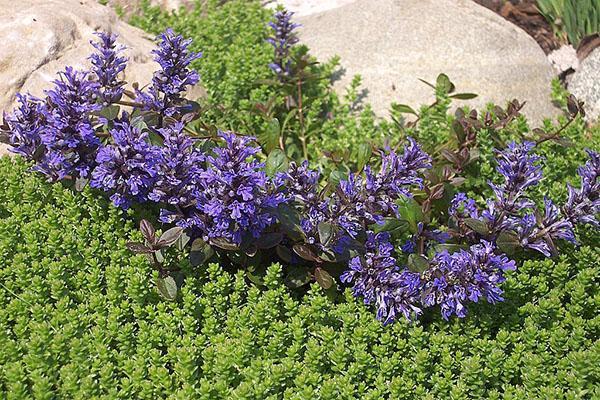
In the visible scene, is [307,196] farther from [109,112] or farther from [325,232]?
[109,112]

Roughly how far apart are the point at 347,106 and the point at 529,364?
104 inches

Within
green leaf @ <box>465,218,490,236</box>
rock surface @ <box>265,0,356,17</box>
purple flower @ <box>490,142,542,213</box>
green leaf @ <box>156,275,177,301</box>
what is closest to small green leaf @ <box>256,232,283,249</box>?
green leaf @ <box>156,275,177,301</box>

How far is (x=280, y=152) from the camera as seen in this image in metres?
3.60

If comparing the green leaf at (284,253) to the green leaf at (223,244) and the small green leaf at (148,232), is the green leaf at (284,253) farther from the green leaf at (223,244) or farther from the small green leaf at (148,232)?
the small green leaf at (148,232)

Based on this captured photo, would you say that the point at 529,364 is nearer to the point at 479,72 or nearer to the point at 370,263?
the point at 370,263

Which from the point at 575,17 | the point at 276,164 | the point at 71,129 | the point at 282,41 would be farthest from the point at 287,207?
the point at 575,17

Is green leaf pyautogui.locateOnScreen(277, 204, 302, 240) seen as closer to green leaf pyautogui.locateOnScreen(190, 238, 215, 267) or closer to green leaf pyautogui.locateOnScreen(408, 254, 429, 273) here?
green leaf pyautogui.locateOnScreen(190, 238, 215, 267)

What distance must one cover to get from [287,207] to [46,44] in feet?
7.55

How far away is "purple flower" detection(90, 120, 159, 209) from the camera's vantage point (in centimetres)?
317

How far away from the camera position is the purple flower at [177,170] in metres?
3.13

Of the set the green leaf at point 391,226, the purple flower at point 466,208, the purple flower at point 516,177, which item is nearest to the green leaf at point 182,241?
the green leaf at point 391,226

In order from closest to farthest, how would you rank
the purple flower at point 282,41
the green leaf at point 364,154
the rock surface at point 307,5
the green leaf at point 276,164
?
A: 1. the green leaf at point 276,164
2. the green leaf at point 364,154
3. the purple flower at point 282,41
4. the rock surface at point 307,5

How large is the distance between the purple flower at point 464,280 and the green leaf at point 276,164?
91 centimetres

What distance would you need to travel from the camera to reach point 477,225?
3.34 meters
